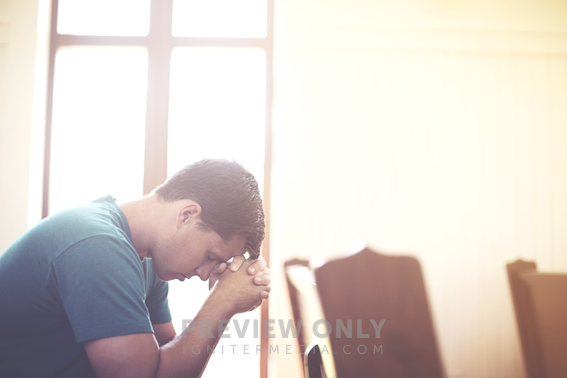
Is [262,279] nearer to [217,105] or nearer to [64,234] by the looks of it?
[64,234]

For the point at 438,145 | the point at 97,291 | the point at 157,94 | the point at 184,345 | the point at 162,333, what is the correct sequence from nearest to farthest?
the point at 97,291 < the point at 184,345 < the point at 162,333 < the point at 438,145 < the point at 157,94

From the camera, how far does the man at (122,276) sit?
67 centimetres

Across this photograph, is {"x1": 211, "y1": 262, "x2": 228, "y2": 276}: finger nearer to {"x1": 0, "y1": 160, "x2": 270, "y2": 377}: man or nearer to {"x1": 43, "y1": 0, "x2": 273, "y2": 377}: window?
→ {"x1": 0, "y1": 160, "x2": 270, "y2": 377}: man

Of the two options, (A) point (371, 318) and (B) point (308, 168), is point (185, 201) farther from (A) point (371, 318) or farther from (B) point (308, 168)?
(B) point (308, 168)

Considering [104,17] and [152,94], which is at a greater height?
[104,17]

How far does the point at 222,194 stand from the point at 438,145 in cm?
181

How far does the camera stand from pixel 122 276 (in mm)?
698

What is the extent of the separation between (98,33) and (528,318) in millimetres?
2927

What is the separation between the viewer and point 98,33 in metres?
2.37

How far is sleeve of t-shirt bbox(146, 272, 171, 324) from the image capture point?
44.8 inches

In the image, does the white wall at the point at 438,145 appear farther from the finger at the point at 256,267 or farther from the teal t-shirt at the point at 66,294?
the teal t-shirt at the point at 66,294

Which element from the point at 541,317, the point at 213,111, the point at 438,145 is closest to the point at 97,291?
the point at 541,317

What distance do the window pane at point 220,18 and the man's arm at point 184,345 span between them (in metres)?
1.95

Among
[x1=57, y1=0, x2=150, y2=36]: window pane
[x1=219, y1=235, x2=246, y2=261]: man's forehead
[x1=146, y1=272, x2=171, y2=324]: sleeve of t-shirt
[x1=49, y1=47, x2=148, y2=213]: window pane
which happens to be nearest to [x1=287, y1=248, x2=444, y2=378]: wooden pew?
[x1=219, y1=235, x2=246, y2=261]: man's forehead
